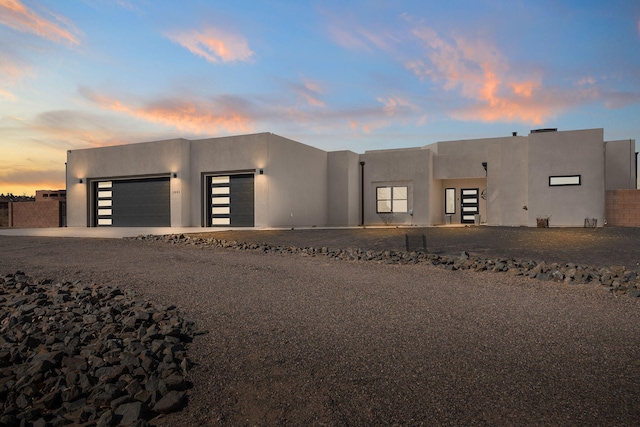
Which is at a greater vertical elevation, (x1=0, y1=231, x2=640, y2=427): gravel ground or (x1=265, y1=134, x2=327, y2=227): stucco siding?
(x1=265, y1=134, x2=327, y2=227): stucco siding

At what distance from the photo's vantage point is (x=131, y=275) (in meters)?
5.96

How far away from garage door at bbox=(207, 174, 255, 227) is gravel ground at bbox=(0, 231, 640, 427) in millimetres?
11697

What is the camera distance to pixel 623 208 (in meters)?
17.2

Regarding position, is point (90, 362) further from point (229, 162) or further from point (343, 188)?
point (343, 188)

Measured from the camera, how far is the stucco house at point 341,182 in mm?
17016

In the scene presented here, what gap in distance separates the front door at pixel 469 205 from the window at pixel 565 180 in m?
3.82

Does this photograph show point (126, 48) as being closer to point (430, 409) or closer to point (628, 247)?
point (430, 409)

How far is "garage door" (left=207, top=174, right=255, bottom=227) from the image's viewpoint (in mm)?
17656

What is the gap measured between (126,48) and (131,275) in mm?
6955

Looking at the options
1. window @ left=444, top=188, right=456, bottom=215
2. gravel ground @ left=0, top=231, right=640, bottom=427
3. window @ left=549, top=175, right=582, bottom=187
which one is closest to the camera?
gravel ground @ left=0, top=231, right=640, bottom=427

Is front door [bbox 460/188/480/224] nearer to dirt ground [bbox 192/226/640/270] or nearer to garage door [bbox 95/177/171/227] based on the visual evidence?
dirt ground [bbox 192/226/640/270]

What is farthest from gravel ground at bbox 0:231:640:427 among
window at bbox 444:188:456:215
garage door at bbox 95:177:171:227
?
window at bbox 444:188:456:215

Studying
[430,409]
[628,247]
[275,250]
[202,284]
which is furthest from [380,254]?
[430,409]

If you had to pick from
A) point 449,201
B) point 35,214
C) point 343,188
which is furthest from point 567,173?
point 35,214
